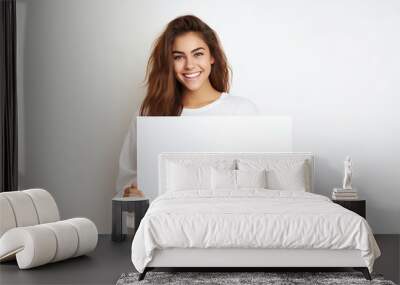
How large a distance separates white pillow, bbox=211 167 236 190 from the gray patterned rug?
1.42 m

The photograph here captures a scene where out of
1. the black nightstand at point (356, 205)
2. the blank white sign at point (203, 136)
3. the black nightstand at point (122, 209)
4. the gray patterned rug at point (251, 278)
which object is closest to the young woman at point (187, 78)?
the blank white sign at point (203, 136)

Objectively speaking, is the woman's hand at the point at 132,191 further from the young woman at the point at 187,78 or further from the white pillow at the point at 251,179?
the white pillow at the point at 251,179

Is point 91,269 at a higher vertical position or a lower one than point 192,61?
lower

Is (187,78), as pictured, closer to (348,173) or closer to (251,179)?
(251,179)

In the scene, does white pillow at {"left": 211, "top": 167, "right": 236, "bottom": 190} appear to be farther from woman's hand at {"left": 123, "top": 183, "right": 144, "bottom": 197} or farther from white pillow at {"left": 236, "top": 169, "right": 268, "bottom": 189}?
woman's hand at {"left": 123, "top": 183, "right": 144, "bottom": 197}

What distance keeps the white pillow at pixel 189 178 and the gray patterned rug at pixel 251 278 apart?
1451 millimetres

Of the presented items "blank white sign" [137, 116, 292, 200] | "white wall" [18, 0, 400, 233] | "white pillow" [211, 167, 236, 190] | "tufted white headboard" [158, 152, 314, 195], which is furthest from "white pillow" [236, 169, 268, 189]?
"white wall" [18, 0, 400, 233]

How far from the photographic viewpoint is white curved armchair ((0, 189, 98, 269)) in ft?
17.1

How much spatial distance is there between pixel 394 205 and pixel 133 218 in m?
2.81

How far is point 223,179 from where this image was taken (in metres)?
6.36

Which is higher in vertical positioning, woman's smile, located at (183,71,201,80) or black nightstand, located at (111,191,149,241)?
woman's smile, located at (183,71,201,80)

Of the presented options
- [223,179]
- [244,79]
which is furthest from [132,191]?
[244,79]

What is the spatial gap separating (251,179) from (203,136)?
99 cm

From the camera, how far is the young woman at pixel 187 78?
284 inches
